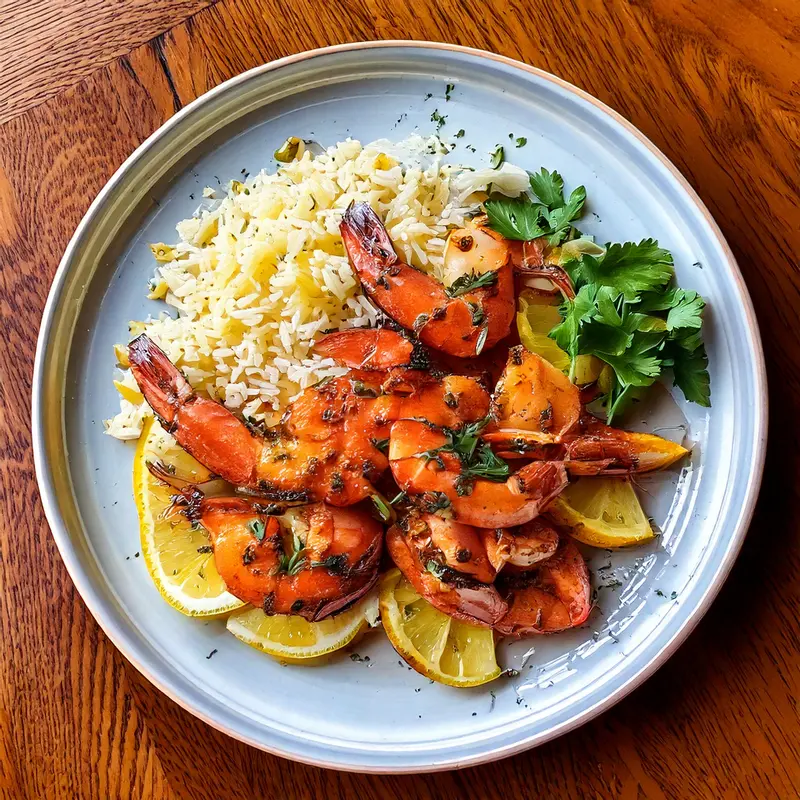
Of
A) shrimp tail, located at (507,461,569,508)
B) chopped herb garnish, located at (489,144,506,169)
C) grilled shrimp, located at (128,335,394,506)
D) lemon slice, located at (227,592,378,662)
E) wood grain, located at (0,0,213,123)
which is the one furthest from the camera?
wood grain, located at (0,0,213,123)

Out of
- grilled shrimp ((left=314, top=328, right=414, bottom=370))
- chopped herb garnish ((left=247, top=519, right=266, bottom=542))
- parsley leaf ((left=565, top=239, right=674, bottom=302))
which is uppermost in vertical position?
grilled shrimp ((left=314, top=328, right=414, bottom=370))

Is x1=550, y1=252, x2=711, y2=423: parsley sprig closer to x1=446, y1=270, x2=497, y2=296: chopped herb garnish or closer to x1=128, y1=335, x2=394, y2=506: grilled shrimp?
x1=446, y1=270, x2=497, y2=296: chopped herb garnish

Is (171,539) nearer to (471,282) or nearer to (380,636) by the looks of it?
(380,636)

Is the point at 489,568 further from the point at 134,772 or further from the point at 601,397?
the point at 134,772

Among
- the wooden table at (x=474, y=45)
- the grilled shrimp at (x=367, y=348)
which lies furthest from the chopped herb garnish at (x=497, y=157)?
the grilled shrimp at (x=367, y=348)

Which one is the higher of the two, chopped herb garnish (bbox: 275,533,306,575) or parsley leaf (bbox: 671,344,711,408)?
chopped herb garnish (bbox: 275,533,306,575)

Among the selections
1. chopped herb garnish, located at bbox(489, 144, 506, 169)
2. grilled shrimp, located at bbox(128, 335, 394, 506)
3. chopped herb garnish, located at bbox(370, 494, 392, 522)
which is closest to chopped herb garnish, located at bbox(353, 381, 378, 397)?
grilled shrimp, located at bbox(128, 335, 394, 506)

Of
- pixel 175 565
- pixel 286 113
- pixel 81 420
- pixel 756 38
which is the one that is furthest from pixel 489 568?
pixel 756 38
